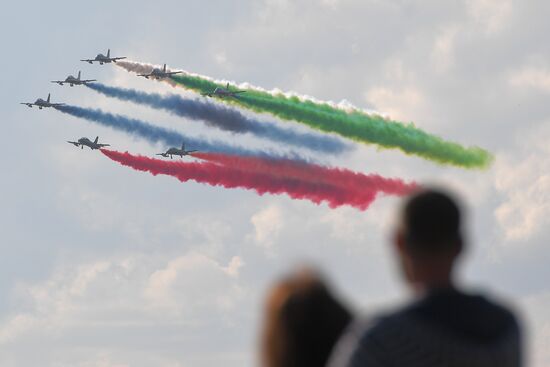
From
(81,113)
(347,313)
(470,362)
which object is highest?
(81,113)

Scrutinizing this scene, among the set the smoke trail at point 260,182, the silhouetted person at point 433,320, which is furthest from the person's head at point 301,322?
the smoke trail at point 260,182

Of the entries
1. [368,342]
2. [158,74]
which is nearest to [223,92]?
[158,74]

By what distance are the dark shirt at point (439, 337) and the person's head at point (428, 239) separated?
0.18 m

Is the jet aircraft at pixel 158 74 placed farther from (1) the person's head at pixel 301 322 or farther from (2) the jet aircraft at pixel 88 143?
(1) the person's head at pixel 301 322

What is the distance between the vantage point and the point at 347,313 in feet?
33.7

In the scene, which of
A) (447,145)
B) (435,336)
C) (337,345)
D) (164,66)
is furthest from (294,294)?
(164,66)

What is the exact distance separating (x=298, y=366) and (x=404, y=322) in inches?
39.5

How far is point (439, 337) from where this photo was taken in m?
9.48

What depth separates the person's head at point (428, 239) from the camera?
9.86m

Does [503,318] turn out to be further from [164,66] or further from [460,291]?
[164,66]

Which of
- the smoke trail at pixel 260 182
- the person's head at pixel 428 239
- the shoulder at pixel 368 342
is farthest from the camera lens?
the smoke trail at pixel 260 182

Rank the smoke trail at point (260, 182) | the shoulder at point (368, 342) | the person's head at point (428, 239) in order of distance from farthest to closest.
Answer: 1. the smoke trail at point (260, 182)
2. the person's head at point (428, 239)
3. the shoulder at point (368, 342)

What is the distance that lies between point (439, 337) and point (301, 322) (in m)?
1.09

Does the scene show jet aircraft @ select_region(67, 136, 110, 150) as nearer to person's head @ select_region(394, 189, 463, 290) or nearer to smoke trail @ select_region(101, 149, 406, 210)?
smoke trail @ select_region(101, 149, 406, 210)
